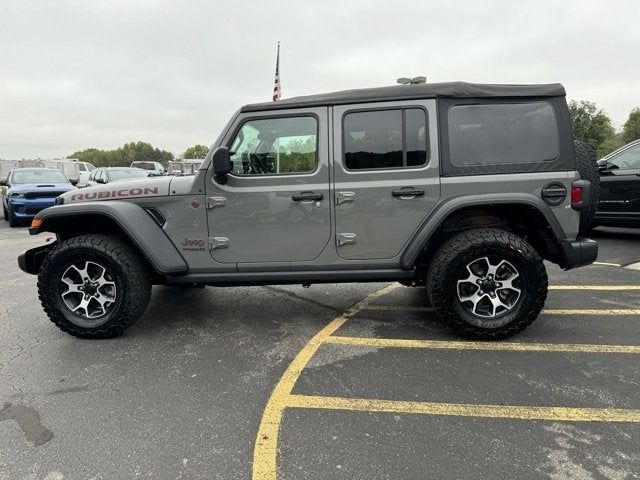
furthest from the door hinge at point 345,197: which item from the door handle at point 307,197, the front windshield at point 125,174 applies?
the front windshield at point 125,174

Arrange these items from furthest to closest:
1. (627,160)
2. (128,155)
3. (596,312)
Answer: (128,155) → (627,160) → (596,312)

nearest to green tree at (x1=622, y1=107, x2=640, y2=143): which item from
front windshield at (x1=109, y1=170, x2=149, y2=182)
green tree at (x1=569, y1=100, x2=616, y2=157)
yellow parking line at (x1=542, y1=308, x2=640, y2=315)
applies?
green tree at (x1=569, y1=100, x2=616, y2=157)

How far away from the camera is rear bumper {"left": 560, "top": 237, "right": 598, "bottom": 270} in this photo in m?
3.42

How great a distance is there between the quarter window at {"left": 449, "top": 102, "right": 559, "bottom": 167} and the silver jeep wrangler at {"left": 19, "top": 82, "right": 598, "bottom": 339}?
0.4 inches

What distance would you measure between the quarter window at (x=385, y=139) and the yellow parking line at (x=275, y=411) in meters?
1.43

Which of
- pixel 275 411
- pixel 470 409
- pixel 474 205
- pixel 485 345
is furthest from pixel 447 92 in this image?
pixel 275 411

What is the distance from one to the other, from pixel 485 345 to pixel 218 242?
7.50 ft

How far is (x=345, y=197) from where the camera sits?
3480mm

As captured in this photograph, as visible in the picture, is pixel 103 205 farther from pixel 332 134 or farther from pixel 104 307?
pixel 332 134

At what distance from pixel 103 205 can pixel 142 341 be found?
1158 millimetres

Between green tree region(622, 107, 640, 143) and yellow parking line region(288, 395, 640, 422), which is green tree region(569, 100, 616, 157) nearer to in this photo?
green tree region(622, 107, 640, 143)

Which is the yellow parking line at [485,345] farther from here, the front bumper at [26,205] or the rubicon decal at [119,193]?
the front bumper at [26,205]

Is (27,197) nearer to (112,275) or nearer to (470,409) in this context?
(112,275)

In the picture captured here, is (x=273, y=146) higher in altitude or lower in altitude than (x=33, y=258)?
higher
